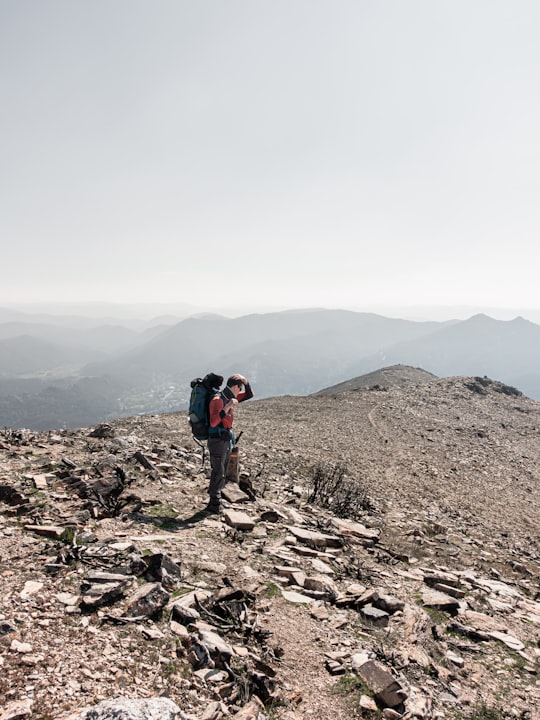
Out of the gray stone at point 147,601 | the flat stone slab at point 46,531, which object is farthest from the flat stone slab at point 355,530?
the flat stone slab at point 46,531

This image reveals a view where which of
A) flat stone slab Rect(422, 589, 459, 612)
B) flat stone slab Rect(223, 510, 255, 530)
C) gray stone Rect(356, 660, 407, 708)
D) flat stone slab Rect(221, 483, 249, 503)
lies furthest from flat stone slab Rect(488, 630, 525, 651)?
flat stone slab Rect(221, 483, 249, 503)

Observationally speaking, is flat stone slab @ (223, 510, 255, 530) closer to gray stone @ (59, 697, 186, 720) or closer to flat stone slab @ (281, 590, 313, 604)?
flat stone slab @ (281, 590, 313, 604)

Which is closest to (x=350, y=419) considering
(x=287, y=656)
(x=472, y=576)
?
(x=472, y=576)

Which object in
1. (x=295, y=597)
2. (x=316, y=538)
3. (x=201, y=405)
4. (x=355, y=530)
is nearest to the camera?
(x=295, y=597)

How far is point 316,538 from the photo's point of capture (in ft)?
26.8

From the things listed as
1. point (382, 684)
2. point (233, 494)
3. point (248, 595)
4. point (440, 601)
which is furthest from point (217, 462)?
point (382, 684)

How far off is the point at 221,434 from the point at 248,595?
11.7 feet

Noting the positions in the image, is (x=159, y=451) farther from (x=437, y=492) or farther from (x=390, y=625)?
(x=437, y=492)

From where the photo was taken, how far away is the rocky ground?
3764 mm

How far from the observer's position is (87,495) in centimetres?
804

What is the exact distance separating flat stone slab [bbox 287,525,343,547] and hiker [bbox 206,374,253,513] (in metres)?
1.81

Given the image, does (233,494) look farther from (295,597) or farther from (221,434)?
(295,597)

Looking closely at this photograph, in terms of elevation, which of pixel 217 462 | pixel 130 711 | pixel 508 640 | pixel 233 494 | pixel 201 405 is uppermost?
pixel 201 405

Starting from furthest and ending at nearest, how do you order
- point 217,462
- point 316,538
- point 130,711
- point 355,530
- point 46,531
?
point 355,530 < point 217,462 < point 316,538 < point 46,531 < point 130,711
